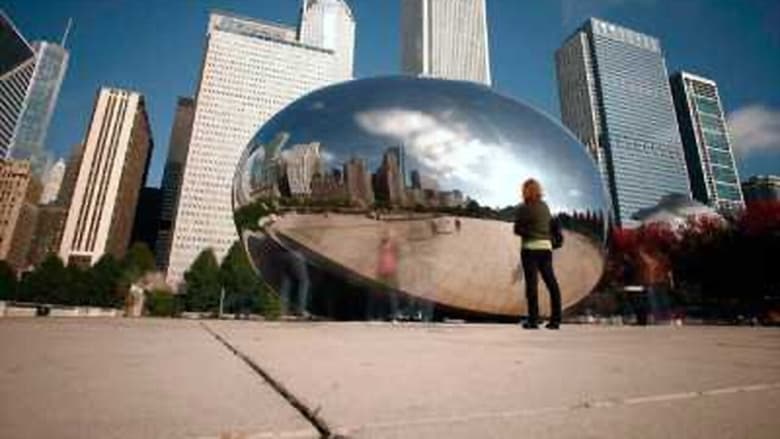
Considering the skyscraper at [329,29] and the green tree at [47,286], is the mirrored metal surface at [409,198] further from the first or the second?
the skyscraper at [329,29]

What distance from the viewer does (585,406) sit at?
42.4 inches

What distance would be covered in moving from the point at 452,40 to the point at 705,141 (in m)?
77.5

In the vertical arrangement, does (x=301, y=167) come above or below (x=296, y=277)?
above

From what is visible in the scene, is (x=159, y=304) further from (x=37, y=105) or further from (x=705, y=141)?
(x=37, y=105)

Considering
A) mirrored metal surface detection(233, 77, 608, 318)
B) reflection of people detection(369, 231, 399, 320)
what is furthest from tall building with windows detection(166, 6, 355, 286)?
reflection of people detection(369, 231, 399, 320)

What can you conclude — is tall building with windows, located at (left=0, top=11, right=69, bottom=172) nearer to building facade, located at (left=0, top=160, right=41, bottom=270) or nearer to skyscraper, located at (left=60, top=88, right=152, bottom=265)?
building facade, located at (left=0, top=160, right=41, bottom=270)

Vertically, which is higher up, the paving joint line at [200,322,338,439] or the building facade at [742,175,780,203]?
the building facade at [742,175,780,203]

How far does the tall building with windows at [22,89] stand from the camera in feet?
322

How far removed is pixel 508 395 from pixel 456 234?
17.0ft

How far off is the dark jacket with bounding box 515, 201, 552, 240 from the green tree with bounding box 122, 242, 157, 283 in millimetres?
60522

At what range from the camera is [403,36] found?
539 feet

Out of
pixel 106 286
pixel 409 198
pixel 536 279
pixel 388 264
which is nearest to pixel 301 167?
pixel 409 198

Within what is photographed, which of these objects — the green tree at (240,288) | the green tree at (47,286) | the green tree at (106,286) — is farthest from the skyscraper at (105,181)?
the green tree at (240,288)

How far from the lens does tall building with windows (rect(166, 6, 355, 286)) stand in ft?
357
